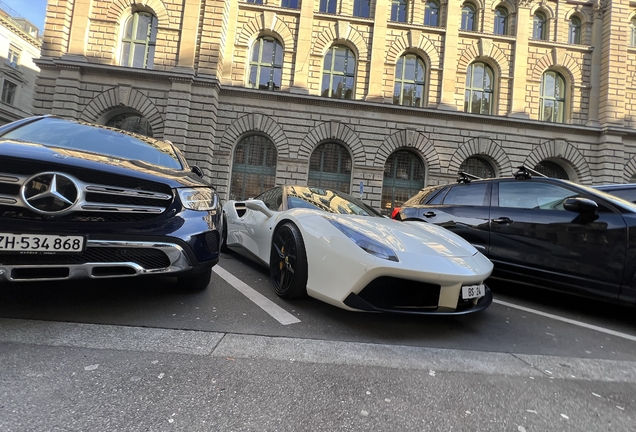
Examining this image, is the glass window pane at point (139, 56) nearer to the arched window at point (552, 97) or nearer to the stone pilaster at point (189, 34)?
the stone pilaster at point (189, 34)

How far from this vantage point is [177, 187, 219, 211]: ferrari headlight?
94.6 inches

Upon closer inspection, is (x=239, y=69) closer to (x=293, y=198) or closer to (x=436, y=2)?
(x=436, y=2)

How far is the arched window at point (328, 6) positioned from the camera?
15.9 meters

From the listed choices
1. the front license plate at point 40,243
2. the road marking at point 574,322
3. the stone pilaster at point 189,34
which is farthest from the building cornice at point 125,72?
the road marking at point 574,322

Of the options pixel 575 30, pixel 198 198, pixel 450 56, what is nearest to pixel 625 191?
pixel 198 198

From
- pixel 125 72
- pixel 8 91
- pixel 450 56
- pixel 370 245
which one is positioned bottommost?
pixel 370 245

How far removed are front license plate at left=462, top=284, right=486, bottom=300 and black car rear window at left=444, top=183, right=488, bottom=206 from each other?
2.00m

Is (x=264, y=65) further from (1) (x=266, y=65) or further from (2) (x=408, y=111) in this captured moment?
(2) (x=408, y=111)

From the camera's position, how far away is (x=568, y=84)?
16.5m

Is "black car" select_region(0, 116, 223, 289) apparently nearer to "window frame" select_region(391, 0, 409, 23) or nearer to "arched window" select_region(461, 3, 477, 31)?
"window frame" select_region(391, 0, 409, 23)

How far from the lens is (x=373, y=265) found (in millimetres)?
2098

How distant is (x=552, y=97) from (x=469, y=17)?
6.16m

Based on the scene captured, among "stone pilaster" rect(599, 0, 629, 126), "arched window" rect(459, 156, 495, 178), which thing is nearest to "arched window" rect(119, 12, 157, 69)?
"arched window" rect(459, 156, 495, 178)

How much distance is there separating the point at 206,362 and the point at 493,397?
1.48m
